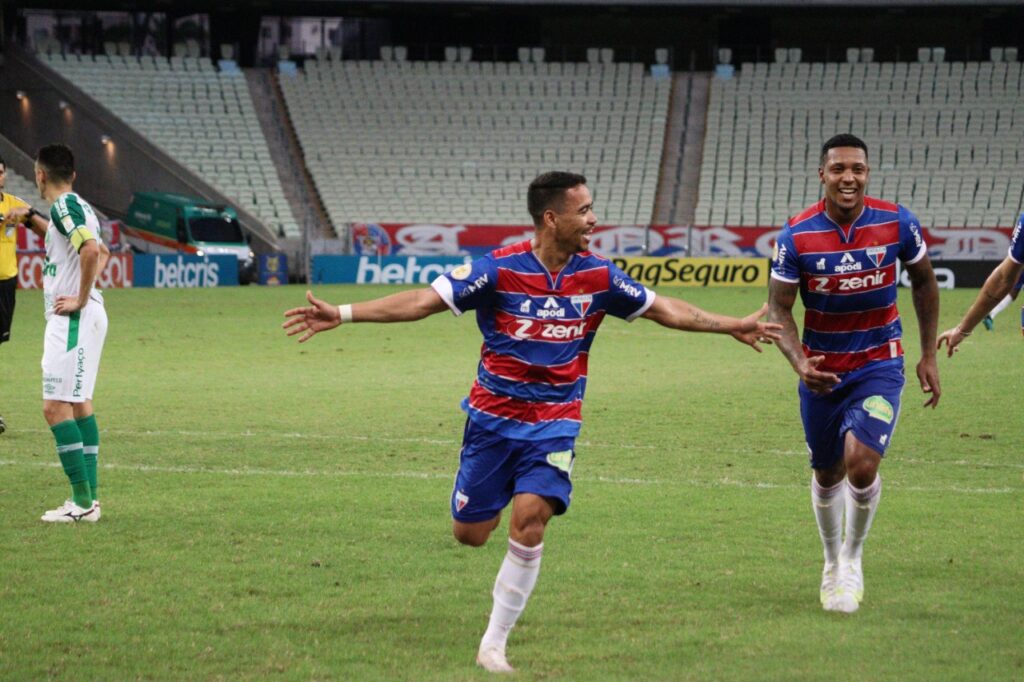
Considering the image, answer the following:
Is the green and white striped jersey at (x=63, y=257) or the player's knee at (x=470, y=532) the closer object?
the player's knee at (x=470, y=532)

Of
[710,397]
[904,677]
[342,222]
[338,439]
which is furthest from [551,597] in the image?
[342,222]

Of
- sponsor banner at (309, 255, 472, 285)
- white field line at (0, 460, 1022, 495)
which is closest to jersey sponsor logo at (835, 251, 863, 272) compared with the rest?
white field line at (0, 460, 1022, 495)

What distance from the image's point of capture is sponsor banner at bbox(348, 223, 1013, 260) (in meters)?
42.0

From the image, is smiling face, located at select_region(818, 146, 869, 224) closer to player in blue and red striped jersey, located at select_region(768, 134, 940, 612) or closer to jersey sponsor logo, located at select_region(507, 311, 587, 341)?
player in blue and red striped jersey, located at select_region(768, 134, 940, 612)

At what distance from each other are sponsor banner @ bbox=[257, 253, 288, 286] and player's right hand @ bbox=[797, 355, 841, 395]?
118 feet

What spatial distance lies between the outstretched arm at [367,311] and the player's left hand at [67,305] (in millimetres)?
3106

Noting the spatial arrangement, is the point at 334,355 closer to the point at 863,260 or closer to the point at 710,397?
the point at 710,397

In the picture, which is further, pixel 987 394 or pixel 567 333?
pixel 987 394

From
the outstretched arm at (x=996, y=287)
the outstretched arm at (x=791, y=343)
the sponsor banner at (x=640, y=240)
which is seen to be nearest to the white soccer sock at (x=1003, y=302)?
the outstretched arm at (x=996, y=287)

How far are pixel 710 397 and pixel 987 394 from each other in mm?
3108

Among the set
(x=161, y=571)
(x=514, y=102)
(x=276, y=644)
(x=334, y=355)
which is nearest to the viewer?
(x=276, y=644)

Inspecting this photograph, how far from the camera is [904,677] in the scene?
5.44 meters

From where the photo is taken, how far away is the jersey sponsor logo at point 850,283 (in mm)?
6801

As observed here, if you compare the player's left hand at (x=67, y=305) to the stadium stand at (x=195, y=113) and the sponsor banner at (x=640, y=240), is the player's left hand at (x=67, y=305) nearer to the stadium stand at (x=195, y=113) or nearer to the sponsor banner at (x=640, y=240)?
the sponsor banner at (x=640, y=240)
